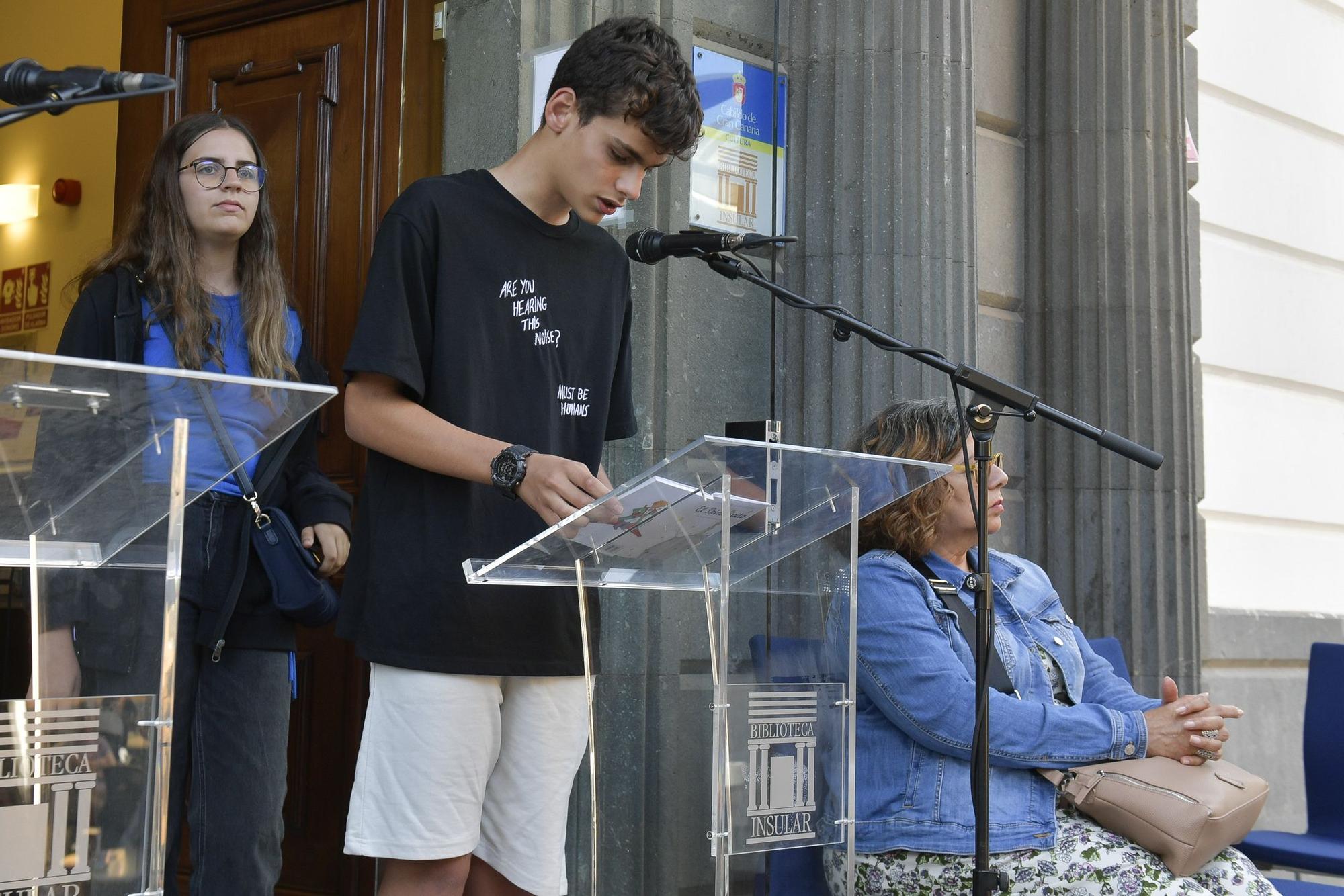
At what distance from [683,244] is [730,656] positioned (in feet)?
2.71

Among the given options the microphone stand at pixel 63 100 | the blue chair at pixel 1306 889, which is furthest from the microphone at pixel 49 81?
the blue chair at pixel 1306 889

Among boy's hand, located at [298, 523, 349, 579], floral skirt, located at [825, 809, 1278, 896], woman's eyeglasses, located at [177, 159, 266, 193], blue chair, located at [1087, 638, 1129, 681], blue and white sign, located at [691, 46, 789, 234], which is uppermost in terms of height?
blue and white sign, located at [691, 46, 789, 234]

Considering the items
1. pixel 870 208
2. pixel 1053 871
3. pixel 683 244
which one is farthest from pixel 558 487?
pixel 870 208

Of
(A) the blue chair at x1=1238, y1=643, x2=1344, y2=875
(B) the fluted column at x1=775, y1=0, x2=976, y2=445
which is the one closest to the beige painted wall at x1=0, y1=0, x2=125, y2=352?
(B) the fluted column at x1=775, y1=0, x2=976, y2=445

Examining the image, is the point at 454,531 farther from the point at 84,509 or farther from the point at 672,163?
the point at 672,163

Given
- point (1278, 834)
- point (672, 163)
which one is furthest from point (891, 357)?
point (1278, 834)

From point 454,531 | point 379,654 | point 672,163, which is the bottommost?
point 379,654

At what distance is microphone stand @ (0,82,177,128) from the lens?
1.54 metres

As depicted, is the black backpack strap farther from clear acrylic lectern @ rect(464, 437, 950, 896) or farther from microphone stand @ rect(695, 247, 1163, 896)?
clear acrylic lectern @ rect(464, 437, 950, 896)

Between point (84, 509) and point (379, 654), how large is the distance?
681 millimetres

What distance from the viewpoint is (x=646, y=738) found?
257 cm

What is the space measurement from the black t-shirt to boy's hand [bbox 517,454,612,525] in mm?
241

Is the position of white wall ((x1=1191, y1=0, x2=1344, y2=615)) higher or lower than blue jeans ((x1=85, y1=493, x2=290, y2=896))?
higher

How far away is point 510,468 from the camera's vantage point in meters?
2.37
